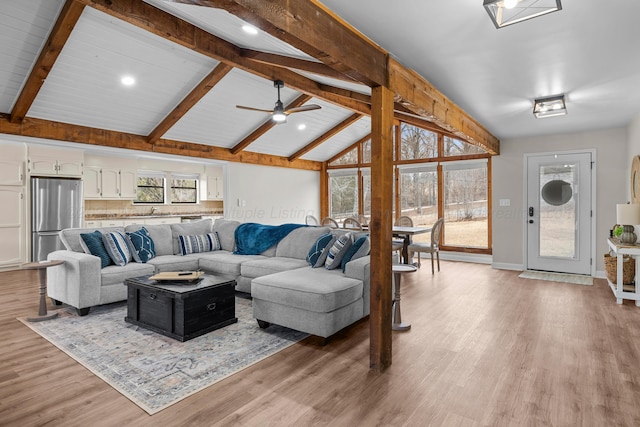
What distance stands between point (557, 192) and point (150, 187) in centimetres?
863

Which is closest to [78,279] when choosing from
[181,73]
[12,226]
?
[181,73]

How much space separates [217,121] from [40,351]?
15.8ft

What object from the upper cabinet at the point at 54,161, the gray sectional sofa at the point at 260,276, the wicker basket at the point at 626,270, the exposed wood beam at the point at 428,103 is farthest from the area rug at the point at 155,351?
the wicker basket at the point at 626,270

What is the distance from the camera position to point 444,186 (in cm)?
790

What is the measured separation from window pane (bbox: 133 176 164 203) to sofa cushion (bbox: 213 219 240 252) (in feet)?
13.0

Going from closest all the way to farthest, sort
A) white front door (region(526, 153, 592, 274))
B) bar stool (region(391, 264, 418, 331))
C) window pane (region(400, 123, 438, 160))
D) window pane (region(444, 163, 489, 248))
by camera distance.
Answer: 1. bar stool (region(391, 264, 418, 331))
2. white front door (region(526, 153, 592, 274))
3. window pane (region(444, 163, 489, 248))
4. window pane (region(400, 123, 438, 160))

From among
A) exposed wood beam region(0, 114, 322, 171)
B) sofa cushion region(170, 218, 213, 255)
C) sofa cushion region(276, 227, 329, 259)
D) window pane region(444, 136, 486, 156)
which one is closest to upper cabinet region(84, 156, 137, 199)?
exposed wood beam region(0, 114, 322, 171)

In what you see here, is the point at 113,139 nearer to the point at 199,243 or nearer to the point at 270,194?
the point at 199,243

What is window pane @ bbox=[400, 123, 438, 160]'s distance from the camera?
8.06 m

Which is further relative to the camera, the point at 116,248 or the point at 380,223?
the point at 116,248

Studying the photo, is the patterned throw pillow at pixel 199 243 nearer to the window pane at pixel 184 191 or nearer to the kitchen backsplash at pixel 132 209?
the kitchen backsplash at pixel 132 209

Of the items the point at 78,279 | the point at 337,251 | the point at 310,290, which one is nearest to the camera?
the point at 310,290

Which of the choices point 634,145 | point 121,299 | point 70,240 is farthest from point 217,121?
point 634,145

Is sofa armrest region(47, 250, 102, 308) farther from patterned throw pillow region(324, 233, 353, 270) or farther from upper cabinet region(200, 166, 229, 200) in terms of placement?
upper cabinet region(200, 166, 229, 200)
